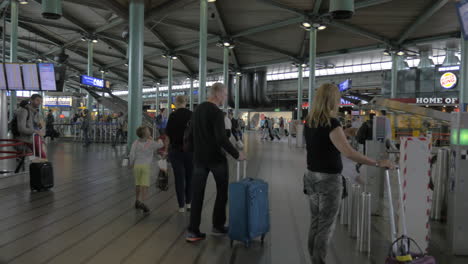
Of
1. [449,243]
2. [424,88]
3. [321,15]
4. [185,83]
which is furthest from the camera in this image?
[185,83]

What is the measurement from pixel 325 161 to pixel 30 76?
24.4 feet

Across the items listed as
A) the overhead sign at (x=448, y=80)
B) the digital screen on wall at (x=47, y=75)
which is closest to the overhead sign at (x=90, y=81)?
the digital screen on wall at (x=47, y=75)

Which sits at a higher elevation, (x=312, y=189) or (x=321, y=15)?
(x=321, y=15)

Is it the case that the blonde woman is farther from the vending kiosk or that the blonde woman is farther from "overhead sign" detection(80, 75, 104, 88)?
"overhead sign" detection(80, 75, 104, 88)

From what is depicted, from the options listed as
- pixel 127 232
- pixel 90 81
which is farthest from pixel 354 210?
pixel 90 81

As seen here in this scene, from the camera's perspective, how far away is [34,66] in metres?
7.28

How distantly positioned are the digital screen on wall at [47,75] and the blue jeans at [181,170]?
188 inches

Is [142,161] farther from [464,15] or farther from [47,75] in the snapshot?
[464,15]

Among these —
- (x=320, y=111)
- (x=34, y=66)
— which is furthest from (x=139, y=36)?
(x=320, y=111)

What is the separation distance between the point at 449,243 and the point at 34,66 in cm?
846

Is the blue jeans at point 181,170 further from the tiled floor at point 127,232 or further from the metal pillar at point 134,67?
the metal pillar at point 134,67

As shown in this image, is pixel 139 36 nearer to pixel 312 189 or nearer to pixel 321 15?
pixel 312 189

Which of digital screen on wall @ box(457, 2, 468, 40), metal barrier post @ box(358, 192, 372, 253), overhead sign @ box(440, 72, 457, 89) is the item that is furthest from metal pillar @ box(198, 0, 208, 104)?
overhead sign @ box(440, 72, 457, 89)

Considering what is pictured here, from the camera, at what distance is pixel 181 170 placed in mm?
4516
